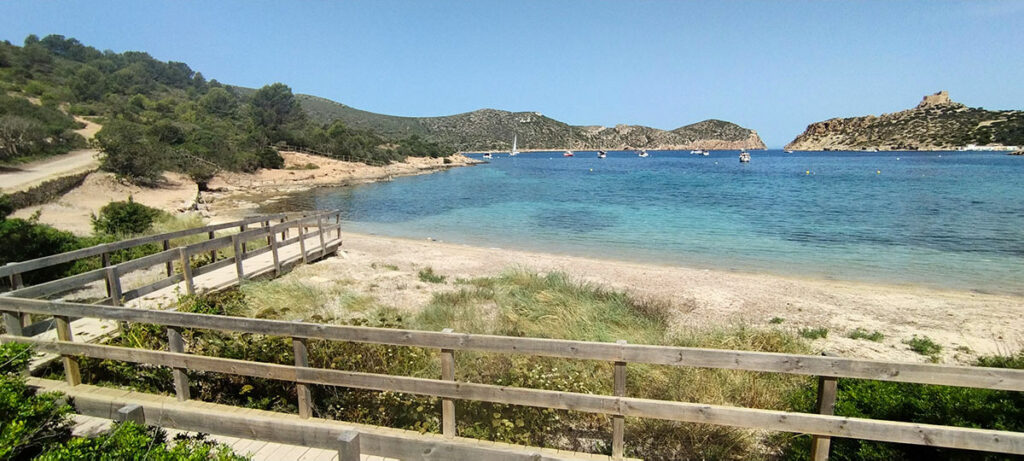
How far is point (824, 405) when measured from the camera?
3584 millimetres

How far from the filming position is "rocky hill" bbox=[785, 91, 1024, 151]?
120m

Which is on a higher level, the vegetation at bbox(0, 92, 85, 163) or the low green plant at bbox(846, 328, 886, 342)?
the vegetation at bbox(0, 92, 85, 163)

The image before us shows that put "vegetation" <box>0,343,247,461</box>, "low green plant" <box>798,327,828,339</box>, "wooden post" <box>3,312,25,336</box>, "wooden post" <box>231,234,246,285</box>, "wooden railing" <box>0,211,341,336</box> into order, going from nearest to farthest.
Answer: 1. "vegetation" <box>0,343,247,461</box>
2. "wooden post" <box>3,312,25,336</box>
3. "wooden railing" <box>0,211,341,336</box>
4. "low green plant" <box>798,327,828,339</box>
5. "wooden post" <box>231,234,246,285</box>

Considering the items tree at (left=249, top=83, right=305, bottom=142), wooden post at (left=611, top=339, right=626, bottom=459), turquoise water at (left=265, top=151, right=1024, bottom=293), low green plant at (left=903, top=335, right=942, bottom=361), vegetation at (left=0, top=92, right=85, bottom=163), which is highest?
tree at (left=249, top=83, right=305, bottom=142)

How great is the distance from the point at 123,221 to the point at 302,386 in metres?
15.6

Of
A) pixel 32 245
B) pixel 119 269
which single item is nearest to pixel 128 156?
pixel 32 245

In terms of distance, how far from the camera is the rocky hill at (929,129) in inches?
4742

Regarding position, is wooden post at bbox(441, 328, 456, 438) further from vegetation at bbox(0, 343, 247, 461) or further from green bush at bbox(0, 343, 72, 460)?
green bush at bbox(0, 343, 72, 460)

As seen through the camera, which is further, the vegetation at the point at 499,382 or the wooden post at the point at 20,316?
the wooden post at the point at 20,316

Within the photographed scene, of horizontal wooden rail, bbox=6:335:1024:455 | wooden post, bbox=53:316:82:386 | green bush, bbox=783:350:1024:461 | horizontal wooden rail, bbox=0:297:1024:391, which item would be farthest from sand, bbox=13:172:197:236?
green bush, bbox=783:350:1024:461

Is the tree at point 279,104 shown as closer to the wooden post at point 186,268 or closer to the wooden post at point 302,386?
the wooden post at point 186,268

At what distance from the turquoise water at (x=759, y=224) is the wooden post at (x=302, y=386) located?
15.9m

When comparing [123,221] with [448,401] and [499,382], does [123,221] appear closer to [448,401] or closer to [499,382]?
[499,382]

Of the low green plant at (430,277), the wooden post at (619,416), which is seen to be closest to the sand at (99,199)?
the low green plant at (430,277)
